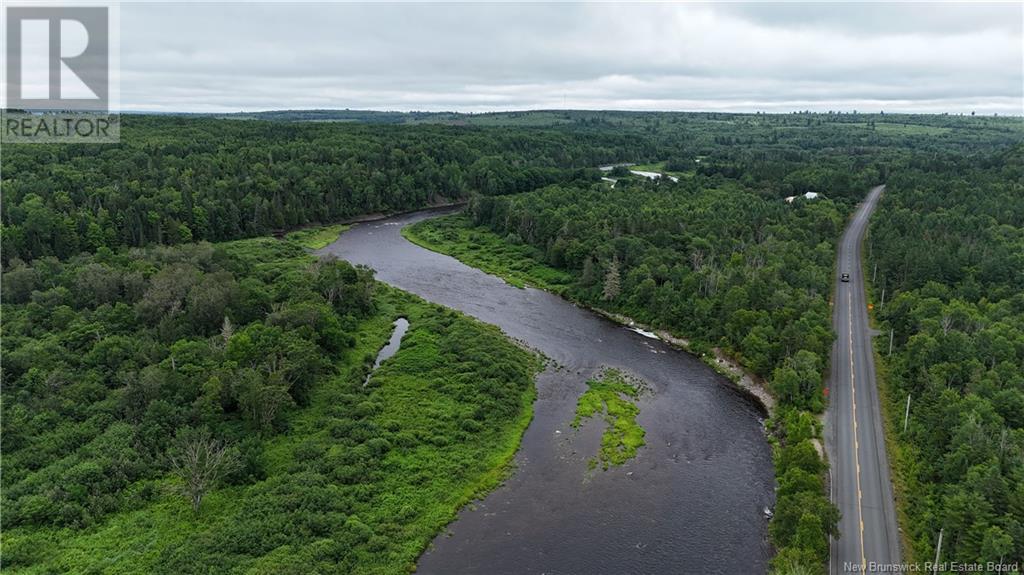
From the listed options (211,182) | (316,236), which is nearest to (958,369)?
(316,236)

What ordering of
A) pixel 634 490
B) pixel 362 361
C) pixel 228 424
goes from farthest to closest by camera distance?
pixel 362 361
pixel 228 424
pixel 634 490

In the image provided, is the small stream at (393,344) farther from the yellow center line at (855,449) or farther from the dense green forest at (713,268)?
the yellow center line at (855,449)

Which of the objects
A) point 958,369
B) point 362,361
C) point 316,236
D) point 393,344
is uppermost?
point 316,236

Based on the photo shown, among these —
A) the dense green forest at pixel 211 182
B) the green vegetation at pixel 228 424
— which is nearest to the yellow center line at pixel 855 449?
the green vegetation at pixel 228 424

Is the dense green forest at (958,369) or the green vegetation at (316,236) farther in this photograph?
the green vegetation at (316,236)

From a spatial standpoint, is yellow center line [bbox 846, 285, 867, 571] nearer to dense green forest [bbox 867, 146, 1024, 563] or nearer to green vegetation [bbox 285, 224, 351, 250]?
dense green forest [bbox 867, 146, 1024, 563]

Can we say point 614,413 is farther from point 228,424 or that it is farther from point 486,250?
point 486,250
